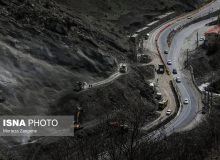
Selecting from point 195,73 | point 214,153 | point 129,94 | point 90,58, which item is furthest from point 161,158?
point 195,73

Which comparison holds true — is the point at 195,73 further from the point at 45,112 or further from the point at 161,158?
the point at 161,158

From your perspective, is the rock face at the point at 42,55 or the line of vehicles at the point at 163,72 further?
the line of vehicles at the point at 163,72

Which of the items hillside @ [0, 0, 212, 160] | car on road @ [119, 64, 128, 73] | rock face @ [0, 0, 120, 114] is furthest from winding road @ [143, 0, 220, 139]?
rock face @ [0, 0, 120, 114]

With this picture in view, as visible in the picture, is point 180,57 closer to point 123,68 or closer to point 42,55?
point 123,68

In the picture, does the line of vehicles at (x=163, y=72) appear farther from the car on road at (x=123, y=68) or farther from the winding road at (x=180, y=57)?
the car on road at (x=123, y=68)

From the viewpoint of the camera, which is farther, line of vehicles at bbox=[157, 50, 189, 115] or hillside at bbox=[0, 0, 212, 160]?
line of vehicles at bbox=[157, 50, 189, 115]

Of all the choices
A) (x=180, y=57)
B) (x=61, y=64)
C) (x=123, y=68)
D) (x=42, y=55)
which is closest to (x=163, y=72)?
(x=180, y=57)

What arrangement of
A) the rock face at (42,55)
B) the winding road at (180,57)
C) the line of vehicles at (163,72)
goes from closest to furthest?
1. the rock face at (42,55)
2. the winding road at (180,57)
3. the line of vehicles at (163,72)

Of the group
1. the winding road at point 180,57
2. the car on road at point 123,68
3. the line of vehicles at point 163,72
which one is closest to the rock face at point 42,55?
the car on road at point 123,68

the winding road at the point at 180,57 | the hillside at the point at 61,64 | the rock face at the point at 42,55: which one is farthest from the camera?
the winding road at the point at 180,57

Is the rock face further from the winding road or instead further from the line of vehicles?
the winding road

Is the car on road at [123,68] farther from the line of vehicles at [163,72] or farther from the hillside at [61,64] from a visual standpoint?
the line of vehicles at [163,72]
